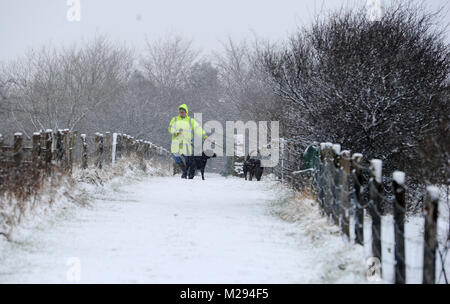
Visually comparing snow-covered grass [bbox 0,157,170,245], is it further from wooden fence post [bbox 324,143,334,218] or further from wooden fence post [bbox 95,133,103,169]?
wooden fence post [bbox 324,143,334,218]

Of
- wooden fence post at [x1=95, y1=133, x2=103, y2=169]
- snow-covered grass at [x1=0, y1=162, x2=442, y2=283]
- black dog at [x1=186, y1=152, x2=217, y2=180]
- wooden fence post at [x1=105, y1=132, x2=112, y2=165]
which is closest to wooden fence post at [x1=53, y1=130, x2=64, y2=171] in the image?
snow-covered grass at [x1=0, y1=162, x2=442, y2=283]

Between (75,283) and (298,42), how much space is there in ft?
34.2

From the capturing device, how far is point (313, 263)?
572 centimetres

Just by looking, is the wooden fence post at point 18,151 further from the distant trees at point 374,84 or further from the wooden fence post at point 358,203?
the distant trees at point 374,84

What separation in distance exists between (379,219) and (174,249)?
6.72ft

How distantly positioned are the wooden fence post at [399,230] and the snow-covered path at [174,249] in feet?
1.20

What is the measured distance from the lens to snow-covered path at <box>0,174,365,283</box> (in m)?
5.08

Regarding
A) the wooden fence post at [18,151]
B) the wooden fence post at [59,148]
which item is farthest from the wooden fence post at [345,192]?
the wooden fence post at [59,148]

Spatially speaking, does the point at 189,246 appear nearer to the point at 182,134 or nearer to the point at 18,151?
the point at 18,151

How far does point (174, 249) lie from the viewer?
611 cm

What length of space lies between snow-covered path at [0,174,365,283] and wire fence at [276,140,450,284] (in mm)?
259

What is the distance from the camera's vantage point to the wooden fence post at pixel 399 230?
470 centimetres
